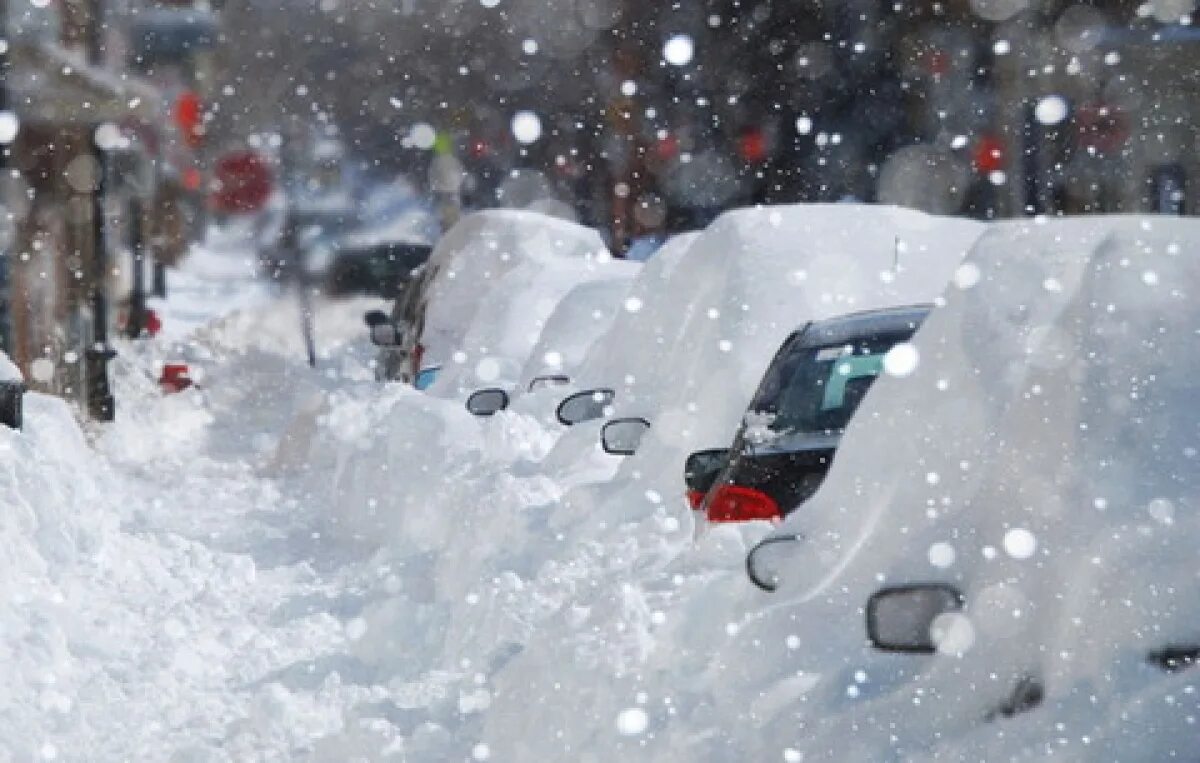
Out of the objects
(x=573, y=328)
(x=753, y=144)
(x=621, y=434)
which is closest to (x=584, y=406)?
(x=621, y=434)

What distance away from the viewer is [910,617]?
3652 millimetres

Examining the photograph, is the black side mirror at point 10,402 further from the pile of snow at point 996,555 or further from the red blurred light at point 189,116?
the red blurred light at point 189,116

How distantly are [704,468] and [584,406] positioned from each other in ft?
10.4

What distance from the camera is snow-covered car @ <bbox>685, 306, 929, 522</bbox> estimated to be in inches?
239

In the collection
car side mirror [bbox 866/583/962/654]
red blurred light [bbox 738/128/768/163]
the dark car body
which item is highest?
car side mirror [bbox 866/583/962/654]

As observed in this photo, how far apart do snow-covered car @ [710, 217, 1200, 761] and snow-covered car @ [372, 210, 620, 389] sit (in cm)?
989

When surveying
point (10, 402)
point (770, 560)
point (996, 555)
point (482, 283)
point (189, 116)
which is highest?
point (996, 555)

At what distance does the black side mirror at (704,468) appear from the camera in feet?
22.6

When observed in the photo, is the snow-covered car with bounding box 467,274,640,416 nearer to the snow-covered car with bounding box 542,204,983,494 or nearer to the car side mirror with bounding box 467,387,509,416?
the car side mirror with bounding box 467,387,509,416

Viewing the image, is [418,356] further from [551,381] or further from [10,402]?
[10,402]

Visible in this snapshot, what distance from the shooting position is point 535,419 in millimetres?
12164

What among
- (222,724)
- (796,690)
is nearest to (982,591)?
(796,690)

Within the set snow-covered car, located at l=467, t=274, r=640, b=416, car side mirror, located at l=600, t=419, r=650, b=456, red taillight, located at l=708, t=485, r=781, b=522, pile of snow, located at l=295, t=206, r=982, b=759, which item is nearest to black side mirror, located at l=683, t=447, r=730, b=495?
pile of snow, located at l=295, t=206, r=982, b=759

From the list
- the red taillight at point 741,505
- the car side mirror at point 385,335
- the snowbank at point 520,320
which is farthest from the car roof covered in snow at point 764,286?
the car side mirror at point 385,335
